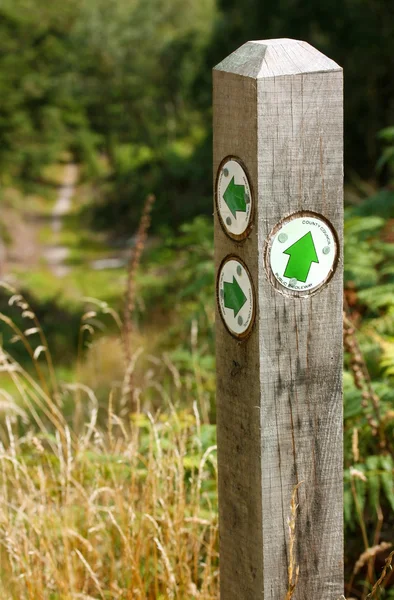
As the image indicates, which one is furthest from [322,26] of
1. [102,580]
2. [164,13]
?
[164,13]

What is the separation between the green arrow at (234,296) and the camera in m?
1.82

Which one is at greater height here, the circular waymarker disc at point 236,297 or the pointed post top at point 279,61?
the pointed post top at point 279,61

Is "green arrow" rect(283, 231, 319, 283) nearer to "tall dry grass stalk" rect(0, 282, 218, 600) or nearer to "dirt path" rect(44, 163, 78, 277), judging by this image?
"tall dry grass stalk" rect(0, 282, 218, 600)

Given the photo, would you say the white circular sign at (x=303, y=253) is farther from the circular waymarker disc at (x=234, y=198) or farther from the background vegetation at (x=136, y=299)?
the background vegetation at (x=136, y=299)

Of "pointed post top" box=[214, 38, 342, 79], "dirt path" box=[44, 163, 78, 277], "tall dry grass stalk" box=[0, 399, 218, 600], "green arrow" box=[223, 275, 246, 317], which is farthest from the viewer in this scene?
"dirt path" box=[44, 163, 78, 277]

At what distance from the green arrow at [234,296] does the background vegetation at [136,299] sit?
0.48 meters

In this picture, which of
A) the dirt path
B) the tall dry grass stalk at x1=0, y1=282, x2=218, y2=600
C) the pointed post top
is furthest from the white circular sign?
the dirt path

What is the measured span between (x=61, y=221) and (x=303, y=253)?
31172 millimetres

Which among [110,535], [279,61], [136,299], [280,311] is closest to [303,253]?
[280,311]

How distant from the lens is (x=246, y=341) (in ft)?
5.96

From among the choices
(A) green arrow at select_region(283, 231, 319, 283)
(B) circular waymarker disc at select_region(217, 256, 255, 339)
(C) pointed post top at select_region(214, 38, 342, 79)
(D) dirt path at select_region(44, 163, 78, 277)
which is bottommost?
(D) dirt path at select_region(44, 163, 78, 277)

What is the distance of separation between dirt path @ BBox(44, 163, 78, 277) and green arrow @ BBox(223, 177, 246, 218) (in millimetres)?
23647

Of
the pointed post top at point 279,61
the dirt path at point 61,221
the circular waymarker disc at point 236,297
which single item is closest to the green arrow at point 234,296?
the circular waymarker disc at point 236,297

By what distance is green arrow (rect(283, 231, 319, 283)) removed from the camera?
5.76ft
